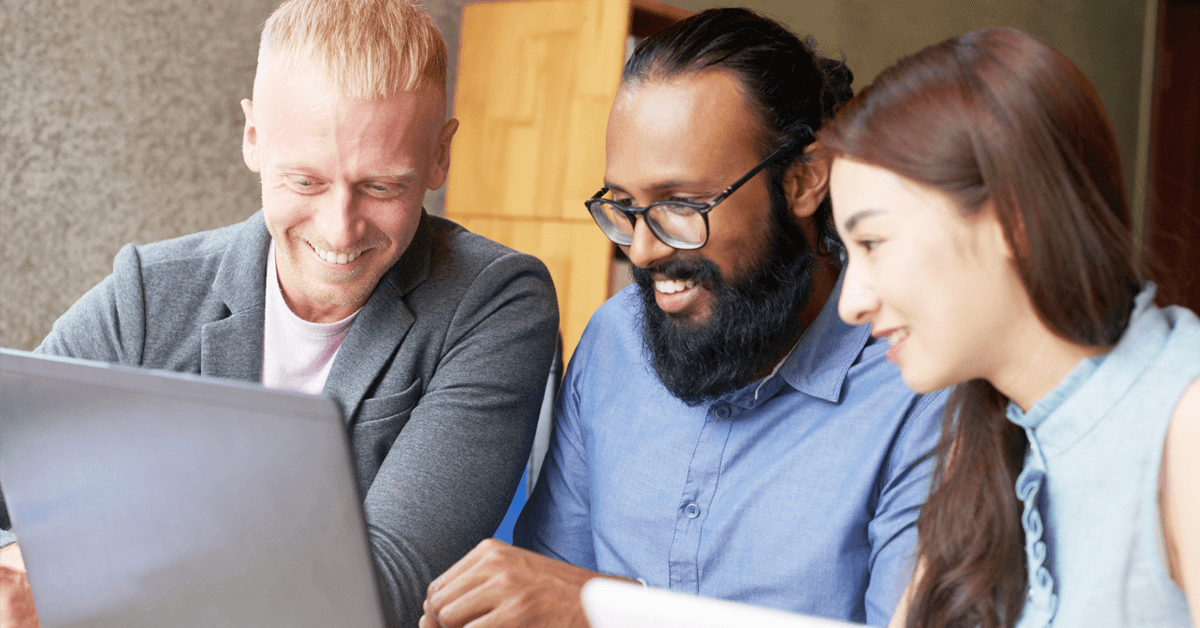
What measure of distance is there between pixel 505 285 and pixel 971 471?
2.24ft

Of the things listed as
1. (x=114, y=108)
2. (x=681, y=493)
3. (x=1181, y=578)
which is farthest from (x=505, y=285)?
(x=114, y=108)

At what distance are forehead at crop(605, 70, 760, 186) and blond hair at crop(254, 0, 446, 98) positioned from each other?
9.8 inches

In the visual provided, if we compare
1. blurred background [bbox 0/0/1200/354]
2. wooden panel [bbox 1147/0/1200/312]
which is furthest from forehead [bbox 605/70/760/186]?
wooden panel [bbox 1147/0/1200/312]

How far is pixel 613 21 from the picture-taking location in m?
2.87

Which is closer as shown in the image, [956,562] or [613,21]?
[956,562]

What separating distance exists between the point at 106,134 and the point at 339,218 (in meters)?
1.65

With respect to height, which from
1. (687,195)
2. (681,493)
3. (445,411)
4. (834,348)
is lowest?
(681,493)

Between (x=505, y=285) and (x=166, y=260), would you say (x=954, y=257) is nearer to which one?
(x=505, y=285)

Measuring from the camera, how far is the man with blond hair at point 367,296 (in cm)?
117

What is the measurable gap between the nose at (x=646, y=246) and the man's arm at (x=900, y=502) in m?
0.36

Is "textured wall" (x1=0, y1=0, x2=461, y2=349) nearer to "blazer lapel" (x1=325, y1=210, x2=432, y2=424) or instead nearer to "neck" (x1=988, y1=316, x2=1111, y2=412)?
"blazer lapel" (x1=325, y1=210, x2=432, y2=424)

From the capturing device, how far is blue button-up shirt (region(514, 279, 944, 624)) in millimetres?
1188

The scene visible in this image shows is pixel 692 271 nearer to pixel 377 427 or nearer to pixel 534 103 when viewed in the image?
pixel 377 427

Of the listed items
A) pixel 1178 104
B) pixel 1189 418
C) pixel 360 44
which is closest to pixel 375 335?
pixel 360 44
